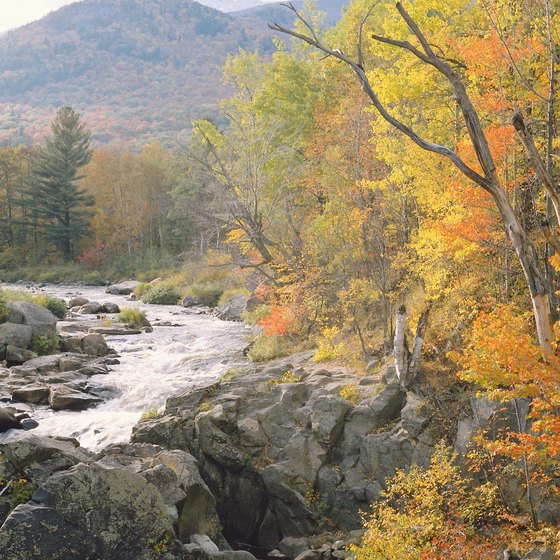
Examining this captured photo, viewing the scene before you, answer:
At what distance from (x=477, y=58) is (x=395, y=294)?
6.27 metres

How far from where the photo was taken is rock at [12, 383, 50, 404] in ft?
47.6

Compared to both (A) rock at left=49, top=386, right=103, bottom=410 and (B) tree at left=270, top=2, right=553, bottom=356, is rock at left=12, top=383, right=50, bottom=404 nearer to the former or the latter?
(A) rock at left=49, top=386, right=103, bottom=410

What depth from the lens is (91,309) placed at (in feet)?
97.9

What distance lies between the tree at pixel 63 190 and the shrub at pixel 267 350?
1562 inches

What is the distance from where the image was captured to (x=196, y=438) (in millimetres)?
11109

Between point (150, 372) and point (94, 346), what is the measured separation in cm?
372

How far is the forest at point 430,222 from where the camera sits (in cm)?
723

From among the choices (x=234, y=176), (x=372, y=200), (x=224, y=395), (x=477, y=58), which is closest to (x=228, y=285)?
(x=234, y=176)

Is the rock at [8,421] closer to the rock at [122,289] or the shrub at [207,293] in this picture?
the shrub at [207,293]

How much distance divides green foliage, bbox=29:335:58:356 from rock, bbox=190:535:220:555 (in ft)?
43.3

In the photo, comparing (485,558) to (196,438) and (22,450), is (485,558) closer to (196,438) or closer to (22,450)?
(196,438)

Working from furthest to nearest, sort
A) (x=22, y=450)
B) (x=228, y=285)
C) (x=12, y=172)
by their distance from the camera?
(x=12, y=172) → (x=228, y=285) → (x=22, y=450)

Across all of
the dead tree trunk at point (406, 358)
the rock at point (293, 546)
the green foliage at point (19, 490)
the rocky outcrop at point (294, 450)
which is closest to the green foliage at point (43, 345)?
the rocky outcrop at point (294, 450)

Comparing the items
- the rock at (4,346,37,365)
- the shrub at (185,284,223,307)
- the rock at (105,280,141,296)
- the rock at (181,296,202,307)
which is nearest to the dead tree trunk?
the rock at (4,346,37,365)
